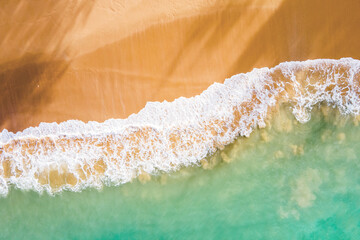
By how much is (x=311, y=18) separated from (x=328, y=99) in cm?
105

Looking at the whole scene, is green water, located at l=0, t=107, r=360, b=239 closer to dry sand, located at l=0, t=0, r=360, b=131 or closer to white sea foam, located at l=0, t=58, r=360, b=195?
white sea foam, located at l=0, t=58, r=360, b=195

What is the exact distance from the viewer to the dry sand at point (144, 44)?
3369 millimetres

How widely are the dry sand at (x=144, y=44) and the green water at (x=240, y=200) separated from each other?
1.01 metres

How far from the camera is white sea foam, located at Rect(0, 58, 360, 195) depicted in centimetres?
350

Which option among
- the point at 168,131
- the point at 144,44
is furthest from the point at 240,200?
the point at 144,44

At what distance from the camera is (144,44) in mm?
3430

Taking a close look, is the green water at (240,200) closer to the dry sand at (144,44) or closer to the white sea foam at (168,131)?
the white sea foam at (168,131)

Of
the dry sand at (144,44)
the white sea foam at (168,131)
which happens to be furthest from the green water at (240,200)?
the dry sand at (144,44)

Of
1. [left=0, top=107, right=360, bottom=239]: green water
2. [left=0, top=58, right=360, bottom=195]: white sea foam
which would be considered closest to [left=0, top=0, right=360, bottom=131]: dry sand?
[left=0, top=58, right=360, bottom=195]: white sea foam

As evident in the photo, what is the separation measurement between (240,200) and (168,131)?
4.38 feet

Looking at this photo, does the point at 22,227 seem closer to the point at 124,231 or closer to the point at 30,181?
the point at 30,181

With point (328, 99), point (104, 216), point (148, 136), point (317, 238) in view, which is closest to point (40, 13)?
point (148, 136)

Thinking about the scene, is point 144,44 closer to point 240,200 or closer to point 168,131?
point 168,131

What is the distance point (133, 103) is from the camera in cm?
352
